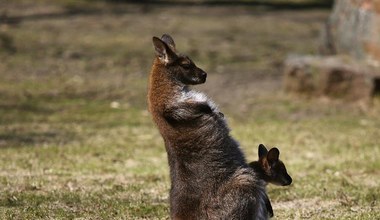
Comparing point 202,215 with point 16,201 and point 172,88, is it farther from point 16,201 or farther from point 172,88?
point 16,201

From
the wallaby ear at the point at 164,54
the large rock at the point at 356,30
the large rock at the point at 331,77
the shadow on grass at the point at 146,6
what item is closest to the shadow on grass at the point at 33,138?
the large rock at the point at 331,77

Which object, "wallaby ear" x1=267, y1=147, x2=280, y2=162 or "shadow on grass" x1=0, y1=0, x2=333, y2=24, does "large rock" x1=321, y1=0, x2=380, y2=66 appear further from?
"shadow on grass" x1=0, y1=0, x2=333, y2=24

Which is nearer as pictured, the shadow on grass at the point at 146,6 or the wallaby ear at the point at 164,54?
the wallaby ear at the point at 164,54

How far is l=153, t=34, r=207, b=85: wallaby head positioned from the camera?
20.1 feet

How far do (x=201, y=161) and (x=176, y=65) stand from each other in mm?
846

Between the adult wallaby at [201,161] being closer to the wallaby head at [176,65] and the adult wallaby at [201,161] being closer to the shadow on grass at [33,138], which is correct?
the wallaby head at [176,65]

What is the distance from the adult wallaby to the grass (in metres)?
1.34

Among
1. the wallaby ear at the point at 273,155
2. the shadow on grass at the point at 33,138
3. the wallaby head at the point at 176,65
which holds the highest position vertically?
the wallaby head at the point at 176,65

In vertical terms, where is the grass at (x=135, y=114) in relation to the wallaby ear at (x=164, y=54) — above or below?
below

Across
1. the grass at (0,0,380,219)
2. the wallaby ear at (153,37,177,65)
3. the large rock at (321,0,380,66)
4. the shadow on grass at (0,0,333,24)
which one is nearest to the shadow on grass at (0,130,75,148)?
the grass at (0,0,380,219)

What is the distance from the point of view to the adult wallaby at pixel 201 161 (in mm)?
5535

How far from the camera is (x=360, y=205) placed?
747 cm

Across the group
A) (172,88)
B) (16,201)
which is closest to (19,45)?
(16,201)

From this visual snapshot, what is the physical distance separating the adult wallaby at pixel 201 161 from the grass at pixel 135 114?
134 centimetres
